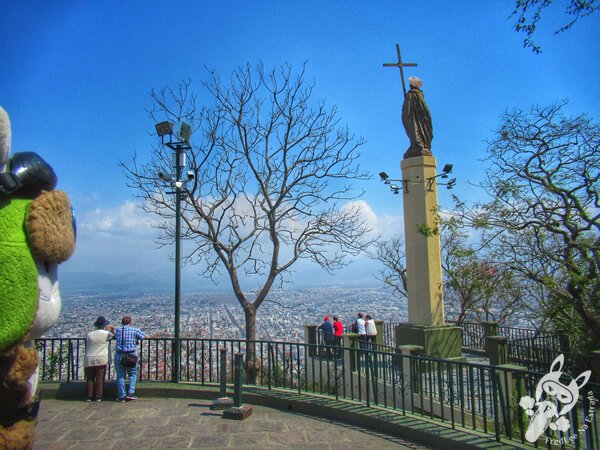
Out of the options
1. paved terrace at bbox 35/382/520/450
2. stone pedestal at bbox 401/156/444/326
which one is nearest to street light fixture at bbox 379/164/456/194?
stone pedestal at bbox 401/156/444/326

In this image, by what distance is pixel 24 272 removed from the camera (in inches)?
119

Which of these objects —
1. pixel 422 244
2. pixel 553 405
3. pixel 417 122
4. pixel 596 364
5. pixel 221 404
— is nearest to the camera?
pixel 553 405

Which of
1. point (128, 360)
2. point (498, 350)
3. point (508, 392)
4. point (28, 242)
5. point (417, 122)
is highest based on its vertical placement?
point (417, 122)

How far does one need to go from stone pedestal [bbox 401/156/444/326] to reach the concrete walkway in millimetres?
7088

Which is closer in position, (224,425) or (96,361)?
(224,425)

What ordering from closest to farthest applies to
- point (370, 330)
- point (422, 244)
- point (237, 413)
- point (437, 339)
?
point (237, 413) < point (437, 339) < point (422, 244) < point (370, 330)

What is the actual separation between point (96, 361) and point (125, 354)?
1.85 feet

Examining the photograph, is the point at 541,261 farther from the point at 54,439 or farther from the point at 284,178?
the point at 54,439

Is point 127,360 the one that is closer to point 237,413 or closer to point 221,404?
point 221,404

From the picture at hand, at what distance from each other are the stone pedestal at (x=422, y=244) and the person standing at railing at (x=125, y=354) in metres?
8.22

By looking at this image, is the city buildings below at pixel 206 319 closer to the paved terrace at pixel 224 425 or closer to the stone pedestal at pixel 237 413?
the paved terrace at pixel 224 425

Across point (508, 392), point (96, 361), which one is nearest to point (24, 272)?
point (96, 361)

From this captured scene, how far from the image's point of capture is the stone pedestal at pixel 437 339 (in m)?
12.2

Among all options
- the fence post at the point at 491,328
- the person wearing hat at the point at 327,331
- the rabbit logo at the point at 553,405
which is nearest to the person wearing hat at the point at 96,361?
the rabbit logo at the point at 553,405
